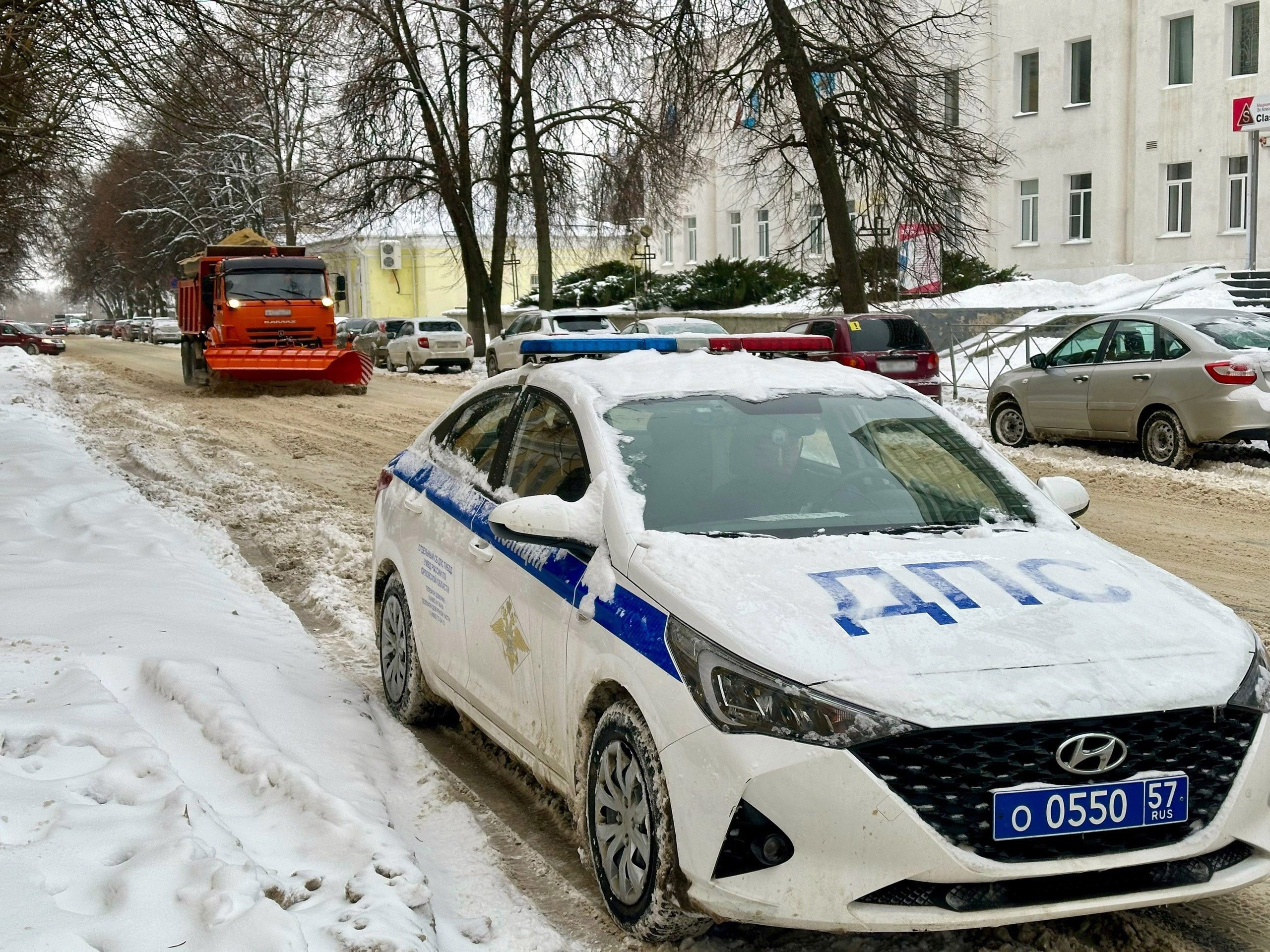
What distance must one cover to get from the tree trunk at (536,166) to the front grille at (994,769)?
3295 cm

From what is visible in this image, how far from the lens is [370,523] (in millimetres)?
11242

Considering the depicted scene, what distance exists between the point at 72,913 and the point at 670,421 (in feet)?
7.77

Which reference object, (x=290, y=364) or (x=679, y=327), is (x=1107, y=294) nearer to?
(x=679, y=327)

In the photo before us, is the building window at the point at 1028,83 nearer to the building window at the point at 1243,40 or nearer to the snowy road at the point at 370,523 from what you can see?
the building window at the point at 1243,40

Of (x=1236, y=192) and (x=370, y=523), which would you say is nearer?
(x=370, y=523)

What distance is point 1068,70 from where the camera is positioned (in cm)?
3841

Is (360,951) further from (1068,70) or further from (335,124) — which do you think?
(1068,70)

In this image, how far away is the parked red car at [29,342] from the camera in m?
56.4

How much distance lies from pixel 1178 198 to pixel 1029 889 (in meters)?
35.6

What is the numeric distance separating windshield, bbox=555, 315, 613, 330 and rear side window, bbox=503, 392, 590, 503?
25774mm

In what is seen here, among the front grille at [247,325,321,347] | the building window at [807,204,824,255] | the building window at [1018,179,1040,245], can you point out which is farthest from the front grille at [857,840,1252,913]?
the building window at [1018,179,1040,245]

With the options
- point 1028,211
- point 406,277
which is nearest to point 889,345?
point 1028,211

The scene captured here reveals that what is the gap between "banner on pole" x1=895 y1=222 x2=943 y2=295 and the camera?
2366 cm

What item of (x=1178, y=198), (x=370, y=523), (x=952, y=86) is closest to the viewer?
(x=370, y=523)
